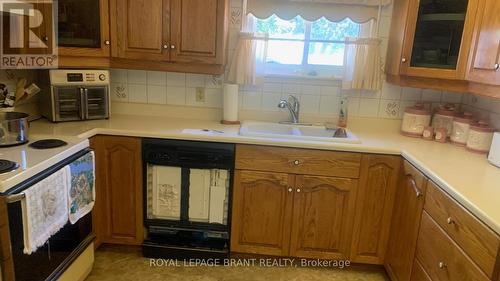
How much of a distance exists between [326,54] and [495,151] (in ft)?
4.08

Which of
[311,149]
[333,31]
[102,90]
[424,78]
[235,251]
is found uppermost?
[333,31]

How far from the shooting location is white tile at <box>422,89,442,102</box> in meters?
2.61

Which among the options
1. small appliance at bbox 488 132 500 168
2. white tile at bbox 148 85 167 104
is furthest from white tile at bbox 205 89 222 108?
small appliance at bbox 488 132 500 168

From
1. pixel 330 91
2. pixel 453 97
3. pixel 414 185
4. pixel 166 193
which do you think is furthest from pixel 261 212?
pixel 453 97

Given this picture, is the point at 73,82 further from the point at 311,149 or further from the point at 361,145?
the point at 361,145

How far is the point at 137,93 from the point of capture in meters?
2.72

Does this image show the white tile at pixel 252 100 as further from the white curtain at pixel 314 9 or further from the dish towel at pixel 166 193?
the dish towel at pixel 166 193

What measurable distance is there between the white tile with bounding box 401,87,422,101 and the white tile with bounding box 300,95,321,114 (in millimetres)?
611

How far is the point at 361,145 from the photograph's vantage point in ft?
7.12

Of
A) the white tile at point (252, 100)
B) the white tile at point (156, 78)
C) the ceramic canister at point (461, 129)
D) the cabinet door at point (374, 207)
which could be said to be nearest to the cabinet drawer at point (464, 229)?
the cabinet door at point (374, 207)

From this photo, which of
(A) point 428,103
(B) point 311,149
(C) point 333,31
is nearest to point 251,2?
(C) point 333,31

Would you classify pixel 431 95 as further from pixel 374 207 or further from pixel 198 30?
pixel 198 30

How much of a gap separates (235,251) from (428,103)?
1701 millimetres

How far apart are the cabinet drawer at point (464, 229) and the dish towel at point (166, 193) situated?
142 centimetres
